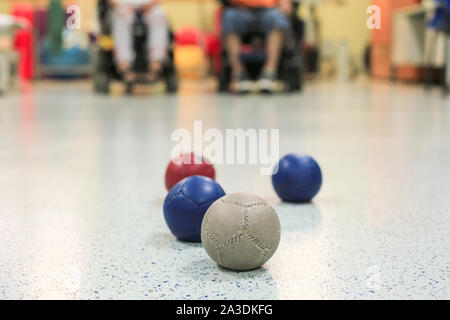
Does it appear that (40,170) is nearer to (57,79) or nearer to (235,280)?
(235,280)

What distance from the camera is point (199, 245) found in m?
1.11

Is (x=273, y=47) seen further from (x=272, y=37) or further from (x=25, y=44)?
(x=25, y=44)

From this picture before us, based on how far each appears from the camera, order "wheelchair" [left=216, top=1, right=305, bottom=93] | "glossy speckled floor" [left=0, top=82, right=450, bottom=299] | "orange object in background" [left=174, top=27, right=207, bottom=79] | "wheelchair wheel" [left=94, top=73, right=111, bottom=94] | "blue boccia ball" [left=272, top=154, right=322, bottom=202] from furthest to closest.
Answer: "orange object in background" [left=174, top=27, right=207, bottom=79] → "wheelchair wheel" [left=94, top=73, right=111, bottom=94] → "wheelchair" [left=216, top=1, right=305, bottom=93] → "blue boccia ball" [left=272, top=154, right=322, bottom=202] → "glossy speckled floor" [left=0, top=82, right=450, bottom=299]

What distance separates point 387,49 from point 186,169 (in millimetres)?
7409

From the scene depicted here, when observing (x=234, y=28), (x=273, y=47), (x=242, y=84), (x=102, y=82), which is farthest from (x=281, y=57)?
(x=102, y=82)

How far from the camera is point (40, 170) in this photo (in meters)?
1.86

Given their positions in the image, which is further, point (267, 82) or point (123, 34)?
point (267, 82)

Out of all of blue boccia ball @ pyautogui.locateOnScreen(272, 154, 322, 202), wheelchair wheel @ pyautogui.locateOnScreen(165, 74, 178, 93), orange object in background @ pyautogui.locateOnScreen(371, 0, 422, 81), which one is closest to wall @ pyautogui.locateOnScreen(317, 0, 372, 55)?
orange object in background @ pyautogui.locateOnScreen(371, 0, 422, 81)

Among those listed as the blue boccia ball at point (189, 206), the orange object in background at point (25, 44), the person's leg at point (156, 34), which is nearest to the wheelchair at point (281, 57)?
the person's leg at point (156, 34)

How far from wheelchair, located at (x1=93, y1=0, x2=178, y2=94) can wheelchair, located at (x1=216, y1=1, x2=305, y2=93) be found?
47 cm

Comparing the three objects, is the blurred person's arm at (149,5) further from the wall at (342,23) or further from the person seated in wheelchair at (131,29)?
the wall at (342,23)

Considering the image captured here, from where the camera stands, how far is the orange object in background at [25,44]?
755cm

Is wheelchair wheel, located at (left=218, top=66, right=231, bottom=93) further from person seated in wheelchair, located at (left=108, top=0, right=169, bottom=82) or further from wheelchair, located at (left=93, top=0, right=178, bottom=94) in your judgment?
person seated in wheelchair, located at (left=108, top=0, right=169, bottom=82)

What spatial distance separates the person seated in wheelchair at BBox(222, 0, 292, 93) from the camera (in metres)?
4.89
